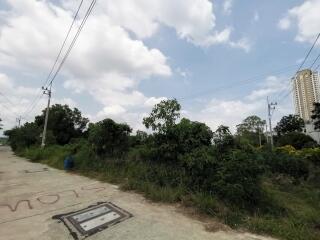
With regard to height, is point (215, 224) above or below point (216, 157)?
below

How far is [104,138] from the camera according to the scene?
1077 cm

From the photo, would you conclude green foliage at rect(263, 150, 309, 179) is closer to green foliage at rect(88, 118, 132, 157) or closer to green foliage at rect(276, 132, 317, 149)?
green foliage at rect(88, 118, 132, 157)

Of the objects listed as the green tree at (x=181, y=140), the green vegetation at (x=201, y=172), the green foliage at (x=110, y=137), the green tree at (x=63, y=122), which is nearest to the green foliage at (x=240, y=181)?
the green vegetation at (x=201, y=172)

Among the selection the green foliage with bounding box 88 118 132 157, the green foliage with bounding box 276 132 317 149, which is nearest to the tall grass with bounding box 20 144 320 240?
the green foliage with bounding box 88 118 132 157

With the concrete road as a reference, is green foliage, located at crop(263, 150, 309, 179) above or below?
above

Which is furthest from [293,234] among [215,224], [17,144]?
[17,144]

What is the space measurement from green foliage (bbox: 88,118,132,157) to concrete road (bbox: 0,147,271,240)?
8.31ft

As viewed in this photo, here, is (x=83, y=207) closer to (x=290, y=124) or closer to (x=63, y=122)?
(x=63, y=122)

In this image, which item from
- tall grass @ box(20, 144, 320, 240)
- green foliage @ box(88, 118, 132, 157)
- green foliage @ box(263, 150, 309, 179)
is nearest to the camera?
tall grass @ box(20, 144, 320, 240)

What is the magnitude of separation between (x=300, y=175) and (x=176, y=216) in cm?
1083

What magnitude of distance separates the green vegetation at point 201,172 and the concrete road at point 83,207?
0.55 m

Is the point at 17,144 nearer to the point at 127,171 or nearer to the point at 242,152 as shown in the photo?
the point at 127,171

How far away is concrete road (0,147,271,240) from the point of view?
4297 millimetres

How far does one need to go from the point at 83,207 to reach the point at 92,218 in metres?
0.88
